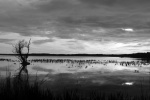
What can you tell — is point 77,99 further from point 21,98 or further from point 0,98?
point 0,98

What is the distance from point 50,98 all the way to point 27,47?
3061cm

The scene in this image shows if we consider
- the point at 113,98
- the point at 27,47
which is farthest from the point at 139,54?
the point at 113,98

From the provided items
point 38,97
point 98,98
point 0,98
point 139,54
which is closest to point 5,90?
point 0,98

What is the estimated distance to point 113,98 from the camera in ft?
26.6

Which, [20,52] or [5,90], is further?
[20,52]

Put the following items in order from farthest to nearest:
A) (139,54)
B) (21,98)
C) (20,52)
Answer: (139,54)
(20,52)
(21,98)

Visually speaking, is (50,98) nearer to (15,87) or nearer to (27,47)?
(15,87)

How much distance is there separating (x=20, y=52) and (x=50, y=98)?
30.2 meters

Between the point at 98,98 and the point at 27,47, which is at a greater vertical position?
the point at 27,47

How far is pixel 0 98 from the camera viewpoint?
792 cm

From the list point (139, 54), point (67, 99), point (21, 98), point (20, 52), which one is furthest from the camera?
point (139, 54)

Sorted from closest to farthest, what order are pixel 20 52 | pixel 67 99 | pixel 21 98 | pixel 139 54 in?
pixel 21 98, pixel 67 99, pixel 20 52, pixel 139 54

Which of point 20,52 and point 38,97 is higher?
point 20,52

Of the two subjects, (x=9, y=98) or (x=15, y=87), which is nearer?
(x=9, y=98)
